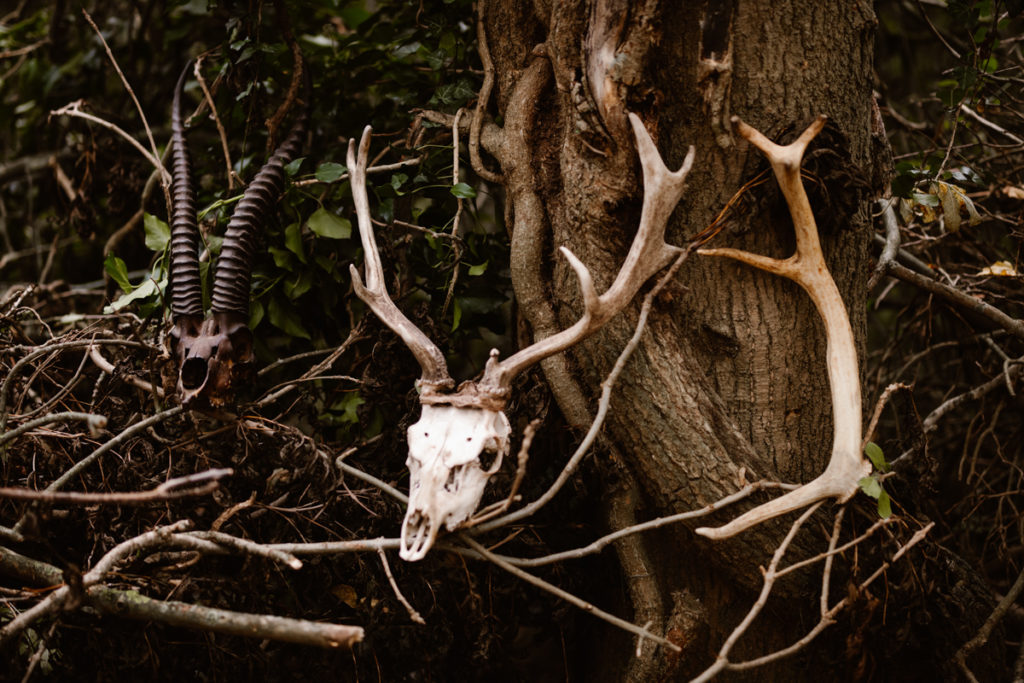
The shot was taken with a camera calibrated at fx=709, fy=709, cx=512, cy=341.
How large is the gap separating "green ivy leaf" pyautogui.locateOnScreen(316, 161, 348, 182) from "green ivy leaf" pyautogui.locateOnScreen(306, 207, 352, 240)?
12 cm

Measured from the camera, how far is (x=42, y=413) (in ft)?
6.16

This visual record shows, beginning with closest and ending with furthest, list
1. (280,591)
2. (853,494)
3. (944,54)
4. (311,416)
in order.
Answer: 1. (853,494)
2. (280,591)
3. (311,416)
4. (944,54)

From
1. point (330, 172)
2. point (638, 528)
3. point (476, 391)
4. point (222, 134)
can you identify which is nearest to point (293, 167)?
point (330, 172)

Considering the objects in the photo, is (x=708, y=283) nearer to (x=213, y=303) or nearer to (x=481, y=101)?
(x=481, y=101)

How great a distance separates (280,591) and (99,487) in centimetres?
53

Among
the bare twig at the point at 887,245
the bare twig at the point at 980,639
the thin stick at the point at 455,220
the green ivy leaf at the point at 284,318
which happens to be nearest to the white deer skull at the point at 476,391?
the thin stick at the point at 455,220

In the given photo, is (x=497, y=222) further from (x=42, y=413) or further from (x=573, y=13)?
(x=42, y=413)

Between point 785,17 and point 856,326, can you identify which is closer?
point 785,17

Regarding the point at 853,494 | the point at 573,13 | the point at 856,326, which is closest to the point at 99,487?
the point at 573,13

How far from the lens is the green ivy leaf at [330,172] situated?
2.03 m

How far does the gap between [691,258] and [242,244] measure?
112 cm

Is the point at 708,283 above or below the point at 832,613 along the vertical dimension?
above

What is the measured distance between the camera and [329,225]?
2.12 m

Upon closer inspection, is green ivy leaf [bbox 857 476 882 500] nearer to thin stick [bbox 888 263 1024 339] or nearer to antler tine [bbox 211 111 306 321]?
thin stick [bbox 888 263 1024 339]
